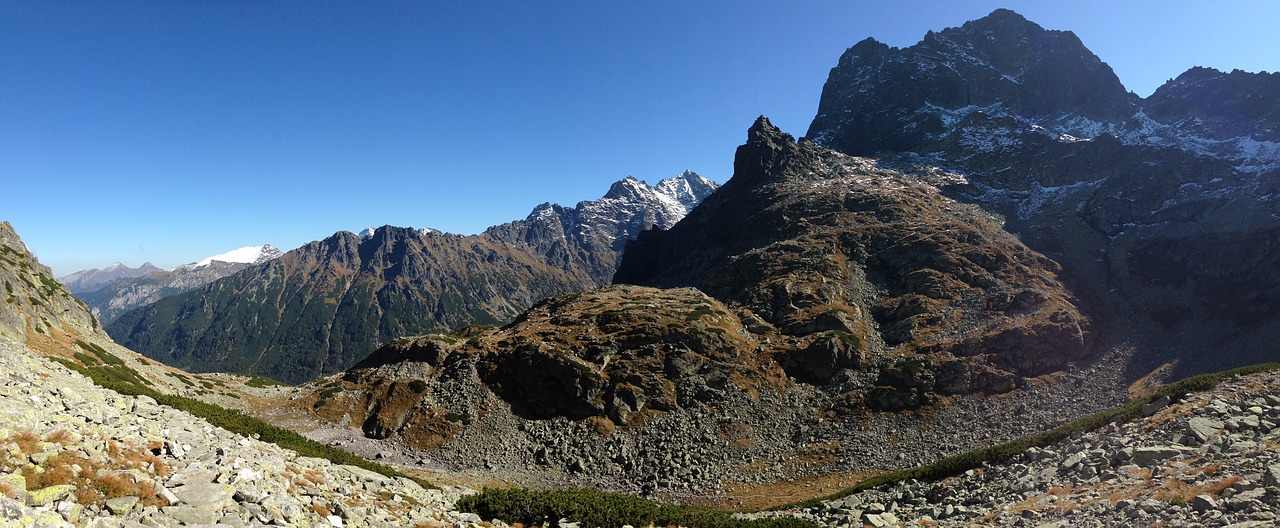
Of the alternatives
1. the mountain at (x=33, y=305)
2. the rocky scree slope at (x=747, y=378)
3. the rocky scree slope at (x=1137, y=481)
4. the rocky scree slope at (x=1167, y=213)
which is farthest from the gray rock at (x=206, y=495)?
the rocky scree slope at (x=1167, y=213)

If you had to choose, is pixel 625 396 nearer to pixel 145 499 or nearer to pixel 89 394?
pixel 89 394

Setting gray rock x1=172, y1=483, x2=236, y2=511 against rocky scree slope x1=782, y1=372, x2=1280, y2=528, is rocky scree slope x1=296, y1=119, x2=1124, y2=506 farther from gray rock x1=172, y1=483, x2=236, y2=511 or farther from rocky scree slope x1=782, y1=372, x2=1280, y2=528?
gray rock x1=172, y1=483, x2=236, y2=511

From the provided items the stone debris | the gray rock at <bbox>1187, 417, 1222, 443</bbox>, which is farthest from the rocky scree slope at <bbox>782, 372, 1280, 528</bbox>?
the stone debris

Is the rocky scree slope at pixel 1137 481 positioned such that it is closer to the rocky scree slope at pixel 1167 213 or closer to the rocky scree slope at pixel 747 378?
the rocky scree slope at pixel 747 378

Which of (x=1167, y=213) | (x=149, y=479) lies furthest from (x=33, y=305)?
(x=1167, y=213)

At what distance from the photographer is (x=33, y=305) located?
60.3 meters

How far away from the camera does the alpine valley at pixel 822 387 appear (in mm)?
20516

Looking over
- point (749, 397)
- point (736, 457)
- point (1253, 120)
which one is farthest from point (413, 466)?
point (1253, 120)

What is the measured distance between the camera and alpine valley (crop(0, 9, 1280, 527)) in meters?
20.5

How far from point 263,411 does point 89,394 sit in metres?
50.1

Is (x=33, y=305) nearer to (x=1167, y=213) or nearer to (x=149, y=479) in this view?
(x=149, y=479)

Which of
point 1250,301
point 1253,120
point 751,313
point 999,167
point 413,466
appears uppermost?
point 1253,120

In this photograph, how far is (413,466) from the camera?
189 ft

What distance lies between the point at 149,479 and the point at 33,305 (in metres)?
73.3
